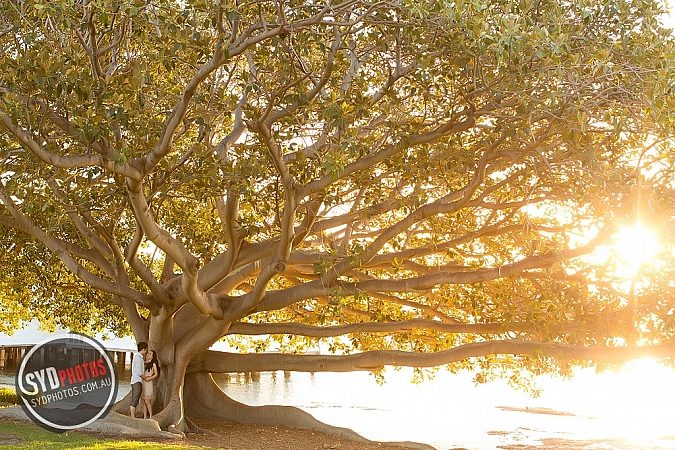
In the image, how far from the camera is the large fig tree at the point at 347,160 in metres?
6.75

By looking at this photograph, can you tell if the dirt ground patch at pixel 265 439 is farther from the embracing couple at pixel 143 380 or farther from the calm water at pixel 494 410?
the calm water at pixel 494 410

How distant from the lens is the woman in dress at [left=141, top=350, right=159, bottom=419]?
11.8 metres

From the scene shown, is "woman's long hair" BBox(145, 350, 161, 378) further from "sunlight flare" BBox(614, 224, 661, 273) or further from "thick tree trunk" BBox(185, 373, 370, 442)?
"sunlight flare" BBox(614, 224, 661, 273)

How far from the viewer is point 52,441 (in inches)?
341

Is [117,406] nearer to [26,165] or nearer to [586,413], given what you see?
[26,165]

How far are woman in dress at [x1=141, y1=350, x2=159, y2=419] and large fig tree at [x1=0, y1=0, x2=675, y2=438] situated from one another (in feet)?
1.26

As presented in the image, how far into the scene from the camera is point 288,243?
9430 mm

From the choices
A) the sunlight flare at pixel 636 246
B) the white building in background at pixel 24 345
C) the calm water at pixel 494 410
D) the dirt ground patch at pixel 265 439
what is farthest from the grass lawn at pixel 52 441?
the white building in background at pixel 24 345

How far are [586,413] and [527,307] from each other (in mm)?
21261

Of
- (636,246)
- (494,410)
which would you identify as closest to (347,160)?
(636,246)

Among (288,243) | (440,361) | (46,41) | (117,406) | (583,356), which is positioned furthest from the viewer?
(117,406)

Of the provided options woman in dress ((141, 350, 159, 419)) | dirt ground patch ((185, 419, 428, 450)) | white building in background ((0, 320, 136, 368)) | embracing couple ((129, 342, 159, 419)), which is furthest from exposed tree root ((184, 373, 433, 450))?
white building in background ((0, 320, 136, 368))

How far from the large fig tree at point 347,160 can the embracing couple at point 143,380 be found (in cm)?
44

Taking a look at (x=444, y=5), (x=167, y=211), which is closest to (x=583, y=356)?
(x=444, y=5)
